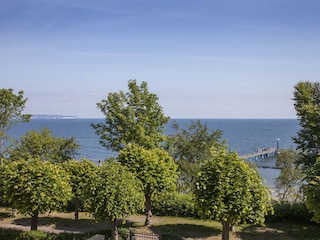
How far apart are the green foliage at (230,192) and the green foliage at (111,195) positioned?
2793mm

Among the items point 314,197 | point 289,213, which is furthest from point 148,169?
point 289,213

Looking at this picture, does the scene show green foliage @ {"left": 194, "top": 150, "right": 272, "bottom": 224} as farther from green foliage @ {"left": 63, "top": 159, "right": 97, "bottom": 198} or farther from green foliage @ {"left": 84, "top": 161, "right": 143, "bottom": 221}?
green foliage @ {"left": 63, "top": 159, "right": 97, "bottom": 198}

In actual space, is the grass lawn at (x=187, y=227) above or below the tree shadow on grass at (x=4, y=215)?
above

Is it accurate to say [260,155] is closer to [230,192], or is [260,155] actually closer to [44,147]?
[44,147]

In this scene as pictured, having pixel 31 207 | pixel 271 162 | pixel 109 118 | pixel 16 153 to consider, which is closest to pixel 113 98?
pixel 109 118

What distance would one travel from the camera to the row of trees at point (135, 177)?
13156 mm

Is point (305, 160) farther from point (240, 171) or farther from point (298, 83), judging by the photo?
point (240, 171)

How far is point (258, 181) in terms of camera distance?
13641 millimetres

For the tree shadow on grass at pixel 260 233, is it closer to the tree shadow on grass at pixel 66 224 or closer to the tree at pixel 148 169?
the tree at pixel 148 169

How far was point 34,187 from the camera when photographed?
1505cm

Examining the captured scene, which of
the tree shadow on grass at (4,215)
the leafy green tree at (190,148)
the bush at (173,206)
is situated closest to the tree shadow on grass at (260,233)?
the bush at (173,206)

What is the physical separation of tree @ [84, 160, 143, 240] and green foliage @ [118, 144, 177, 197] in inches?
102

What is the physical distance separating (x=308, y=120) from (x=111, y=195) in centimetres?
1570

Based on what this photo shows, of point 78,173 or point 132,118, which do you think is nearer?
point 78,173
